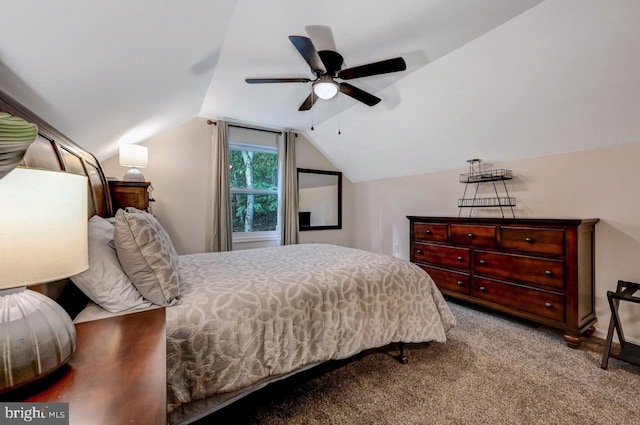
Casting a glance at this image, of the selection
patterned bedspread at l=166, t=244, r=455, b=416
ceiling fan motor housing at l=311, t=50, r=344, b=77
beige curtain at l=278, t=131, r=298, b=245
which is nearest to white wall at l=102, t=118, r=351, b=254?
beige curtain at l=278, t=131, r=298, b=245

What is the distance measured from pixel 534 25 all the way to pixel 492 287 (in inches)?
87.7

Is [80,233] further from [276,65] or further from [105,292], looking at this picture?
[276,65]

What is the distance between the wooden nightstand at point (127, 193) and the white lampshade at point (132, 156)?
0.29 m

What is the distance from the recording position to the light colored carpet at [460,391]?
1.48 m

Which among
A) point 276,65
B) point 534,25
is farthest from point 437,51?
point 276,65

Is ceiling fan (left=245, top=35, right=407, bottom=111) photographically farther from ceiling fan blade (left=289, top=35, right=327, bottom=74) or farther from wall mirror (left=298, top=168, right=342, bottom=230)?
wall mirror (left=298, top=168, right=342, bottom=230)

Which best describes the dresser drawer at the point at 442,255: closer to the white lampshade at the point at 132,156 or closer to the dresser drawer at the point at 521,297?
the dresser drawer at the point at 521,297

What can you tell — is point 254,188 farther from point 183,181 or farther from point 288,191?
point 183,181

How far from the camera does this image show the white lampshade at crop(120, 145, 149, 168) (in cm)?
282

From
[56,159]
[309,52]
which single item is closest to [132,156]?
[56,159]

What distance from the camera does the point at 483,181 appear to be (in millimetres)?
3115

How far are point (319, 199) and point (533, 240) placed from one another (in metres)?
3.14

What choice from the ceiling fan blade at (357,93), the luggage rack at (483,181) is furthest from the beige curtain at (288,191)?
the luggage rack at (483,181)

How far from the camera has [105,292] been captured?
1232 mm
